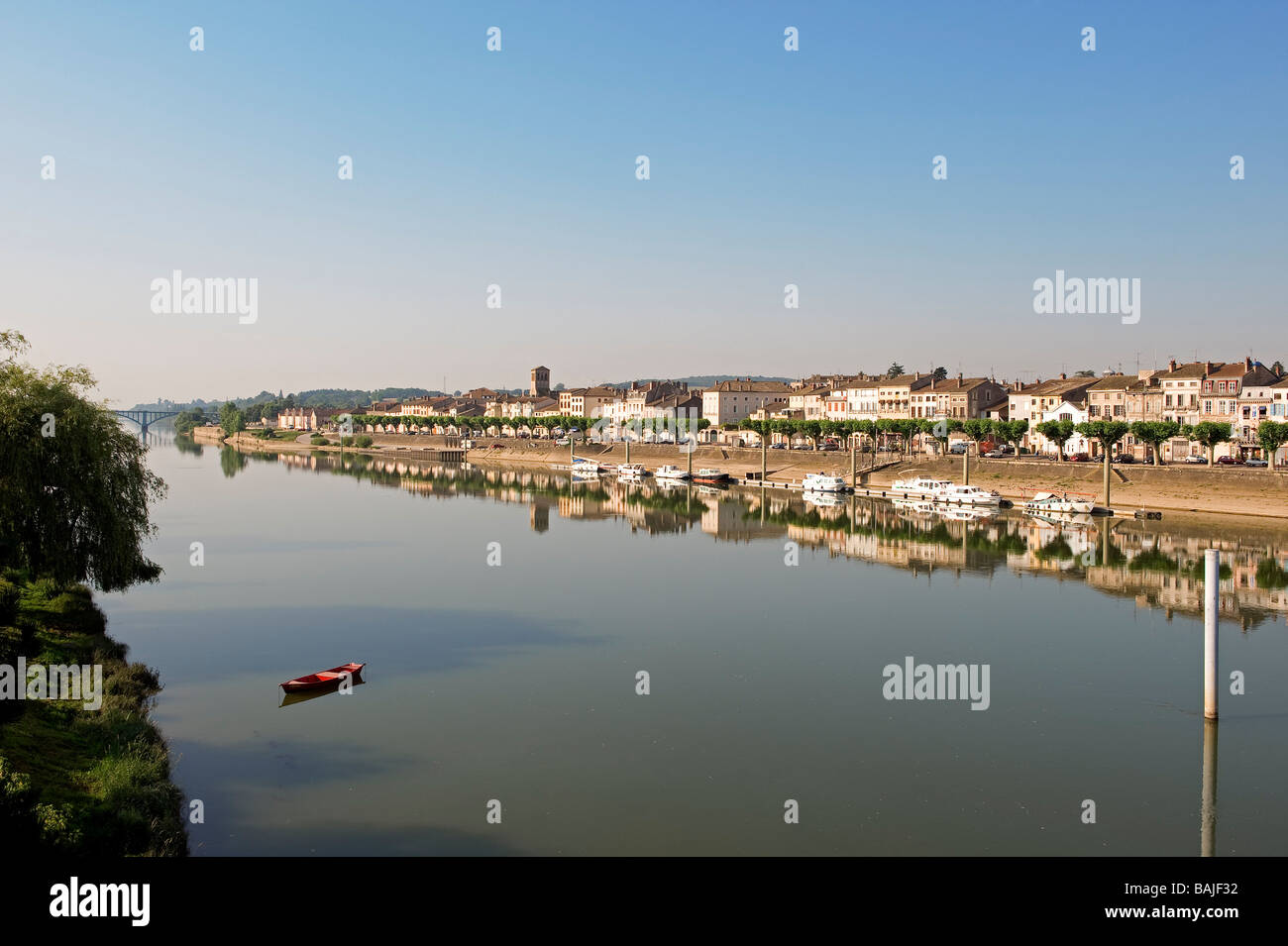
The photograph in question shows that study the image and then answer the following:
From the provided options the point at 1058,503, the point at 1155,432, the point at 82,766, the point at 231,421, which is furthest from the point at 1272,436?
the point at 231,421

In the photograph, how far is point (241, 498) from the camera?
64.9 meters

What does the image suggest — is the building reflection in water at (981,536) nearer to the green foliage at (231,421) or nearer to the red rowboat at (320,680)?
the red rowboat at (320,680)

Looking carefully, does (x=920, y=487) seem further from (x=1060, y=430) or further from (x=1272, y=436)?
(x=1272, y=436)

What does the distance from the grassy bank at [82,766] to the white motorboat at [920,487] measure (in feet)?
156

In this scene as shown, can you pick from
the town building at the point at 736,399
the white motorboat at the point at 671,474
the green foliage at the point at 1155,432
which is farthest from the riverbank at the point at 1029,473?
the town building at the point at 736,399

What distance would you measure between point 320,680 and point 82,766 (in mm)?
6456

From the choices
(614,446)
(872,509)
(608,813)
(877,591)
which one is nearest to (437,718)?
(608,813)

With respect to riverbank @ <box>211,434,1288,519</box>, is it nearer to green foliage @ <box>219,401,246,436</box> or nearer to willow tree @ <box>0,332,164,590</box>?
willow tree @ <box>0,332,164,590</box>

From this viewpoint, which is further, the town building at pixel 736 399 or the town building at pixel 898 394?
the town building at pixel 736 399

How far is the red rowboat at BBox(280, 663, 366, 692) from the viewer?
20000mm

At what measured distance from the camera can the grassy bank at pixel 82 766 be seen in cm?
1101

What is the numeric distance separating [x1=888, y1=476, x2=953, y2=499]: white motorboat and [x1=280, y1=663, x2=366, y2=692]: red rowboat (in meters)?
44.1

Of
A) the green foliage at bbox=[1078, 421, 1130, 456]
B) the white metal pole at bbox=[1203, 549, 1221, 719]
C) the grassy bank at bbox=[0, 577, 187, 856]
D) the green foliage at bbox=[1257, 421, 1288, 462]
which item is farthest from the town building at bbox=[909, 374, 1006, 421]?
the grassy bank at bbox=[0, 577, 187, 856]
